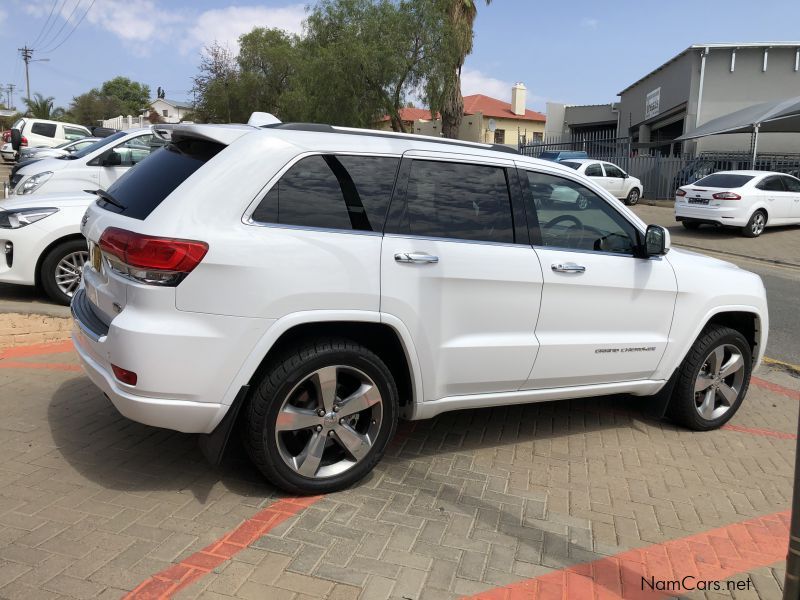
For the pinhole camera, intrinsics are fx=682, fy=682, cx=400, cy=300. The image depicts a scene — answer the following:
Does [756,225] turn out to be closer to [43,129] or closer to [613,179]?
[613,179]

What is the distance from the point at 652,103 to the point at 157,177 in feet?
119

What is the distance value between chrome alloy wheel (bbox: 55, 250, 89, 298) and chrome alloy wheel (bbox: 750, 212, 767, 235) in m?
16.3

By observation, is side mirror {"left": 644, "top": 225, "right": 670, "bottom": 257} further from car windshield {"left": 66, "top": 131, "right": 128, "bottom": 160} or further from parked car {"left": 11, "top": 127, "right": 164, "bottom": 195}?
car windshield {"left": 66, "top": 131, "right": 128, "bottom": 160}

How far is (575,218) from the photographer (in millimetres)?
4238

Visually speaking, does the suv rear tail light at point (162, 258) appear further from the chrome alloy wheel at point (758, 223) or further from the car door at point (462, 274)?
the chrome alloy wheel at point (758, 223)

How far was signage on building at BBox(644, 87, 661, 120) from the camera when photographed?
34.4 m

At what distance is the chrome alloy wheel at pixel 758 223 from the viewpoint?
17500 mm

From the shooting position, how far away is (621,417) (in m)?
5.12

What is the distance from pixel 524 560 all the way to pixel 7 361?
4.44 metres

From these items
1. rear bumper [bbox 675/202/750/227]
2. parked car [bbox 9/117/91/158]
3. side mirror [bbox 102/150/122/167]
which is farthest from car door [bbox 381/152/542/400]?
parked car [bbox 9/117/91/158]

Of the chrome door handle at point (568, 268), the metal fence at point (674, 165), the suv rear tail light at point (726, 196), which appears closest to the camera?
the chrome door handle at point (568, 268)

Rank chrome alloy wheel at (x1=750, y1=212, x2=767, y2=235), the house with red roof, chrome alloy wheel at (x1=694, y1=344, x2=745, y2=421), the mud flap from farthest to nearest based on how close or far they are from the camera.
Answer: the house with red roof
chrome alloy wheel at (x1=750, y1=212, x2=767, y2=235)
chrome alloy wheel at (x1=694, y1=344, x2=745, y2=421)
the mud flap

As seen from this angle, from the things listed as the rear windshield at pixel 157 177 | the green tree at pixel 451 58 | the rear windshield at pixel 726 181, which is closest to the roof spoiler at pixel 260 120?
the rear windshield at pixel 157 177

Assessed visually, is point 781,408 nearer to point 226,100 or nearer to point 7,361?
point 7,361
